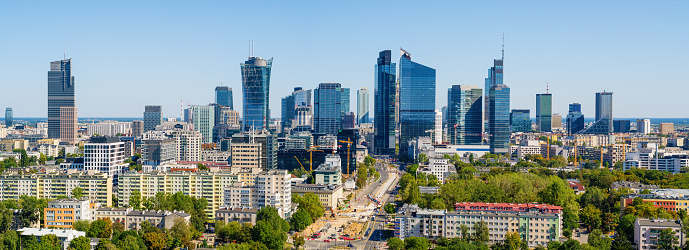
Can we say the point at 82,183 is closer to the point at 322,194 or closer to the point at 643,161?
the point at 322,194

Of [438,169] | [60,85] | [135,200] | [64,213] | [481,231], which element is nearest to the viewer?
[481,231]

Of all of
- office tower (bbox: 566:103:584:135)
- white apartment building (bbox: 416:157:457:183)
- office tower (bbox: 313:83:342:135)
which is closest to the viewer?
white apartment building (bbox: 416:157:457:183)

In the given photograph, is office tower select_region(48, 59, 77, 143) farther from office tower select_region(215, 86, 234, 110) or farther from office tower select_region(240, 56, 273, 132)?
office tower select_region(215, 86, 234, 110)

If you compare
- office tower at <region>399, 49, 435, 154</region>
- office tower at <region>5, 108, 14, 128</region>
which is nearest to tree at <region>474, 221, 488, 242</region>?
office tower at <region>399, 49, 435, 154</region>

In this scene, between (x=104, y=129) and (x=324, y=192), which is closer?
(x=324, y=192)

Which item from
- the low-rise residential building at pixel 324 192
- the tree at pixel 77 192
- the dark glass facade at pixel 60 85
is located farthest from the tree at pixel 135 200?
the dark glass facade at pixel 60 85

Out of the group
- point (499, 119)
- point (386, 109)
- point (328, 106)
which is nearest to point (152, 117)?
point (328, 106)

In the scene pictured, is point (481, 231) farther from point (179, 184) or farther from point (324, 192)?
point (179, 184)
